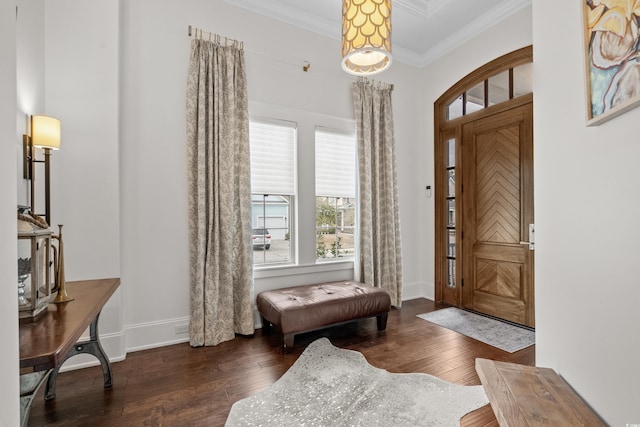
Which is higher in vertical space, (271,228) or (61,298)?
(271,228)

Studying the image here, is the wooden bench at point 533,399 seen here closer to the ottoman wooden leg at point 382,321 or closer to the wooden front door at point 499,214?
the ottoman wooden leg at point 382,321

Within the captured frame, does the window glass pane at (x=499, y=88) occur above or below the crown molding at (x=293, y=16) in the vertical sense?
below

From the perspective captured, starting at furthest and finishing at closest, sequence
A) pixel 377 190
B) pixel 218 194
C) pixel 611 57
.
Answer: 1. pixel 377 190
2. pixel 218 194
3. pixel 611 57

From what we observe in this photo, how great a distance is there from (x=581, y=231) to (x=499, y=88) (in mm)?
3195

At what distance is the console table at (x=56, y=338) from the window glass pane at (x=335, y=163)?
Result: 7.90 feet

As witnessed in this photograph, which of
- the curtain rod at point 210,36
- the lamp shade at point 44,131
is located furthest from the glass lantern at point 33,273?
the curtain rod at point 210,36

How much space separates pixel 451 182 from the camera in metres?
4.13

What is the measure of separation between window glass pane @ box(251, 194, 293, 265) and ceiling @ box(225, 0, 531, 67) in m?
2.05

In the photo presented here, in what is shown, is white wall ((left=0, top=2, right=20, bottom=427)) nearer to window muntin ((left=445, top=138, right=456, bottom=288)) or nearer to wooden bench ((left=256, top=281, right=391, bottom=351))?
wooden bench ((left=256, top=281, right=391, bottom=351))

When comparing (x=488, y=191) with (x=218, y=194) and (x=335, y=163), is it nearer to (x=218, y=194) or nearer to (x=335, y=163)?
(x=335, y=163)

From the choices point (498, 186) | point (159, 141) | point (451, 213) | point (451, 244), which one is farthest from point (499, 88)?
point (159, 141)

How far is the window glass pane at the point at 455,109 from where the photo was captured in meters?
4.00

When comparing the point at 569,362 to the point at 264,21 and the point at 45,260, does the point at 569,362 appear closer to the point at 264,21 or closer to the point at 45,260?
the point at 45,260

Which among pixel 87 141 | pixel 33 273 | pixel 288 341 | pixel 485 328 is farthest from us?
pixel 485 328
